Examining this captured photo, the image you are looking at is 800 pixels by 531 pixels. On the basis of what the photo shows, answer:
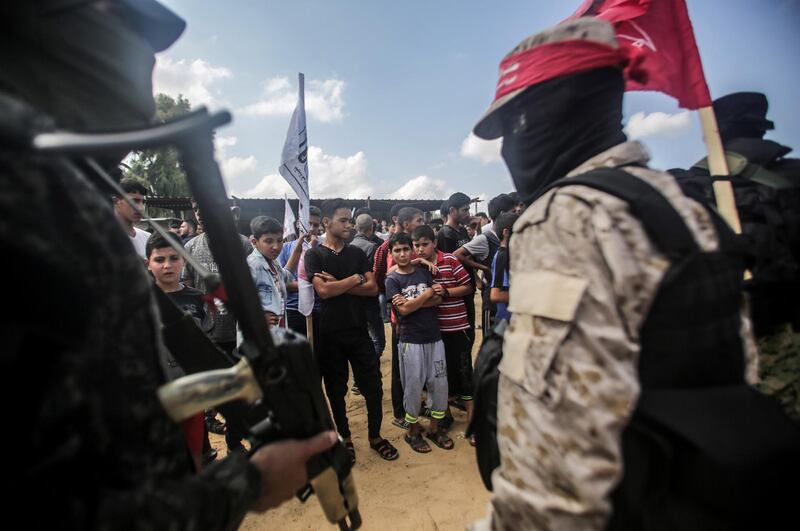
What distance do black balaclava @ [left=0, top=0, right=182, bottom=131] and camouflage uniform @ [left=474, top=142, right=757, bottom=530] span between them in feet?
3.35

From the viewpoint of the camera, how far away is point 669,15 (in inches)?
90.4

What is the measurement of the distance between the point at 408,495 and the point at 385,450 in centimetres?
55

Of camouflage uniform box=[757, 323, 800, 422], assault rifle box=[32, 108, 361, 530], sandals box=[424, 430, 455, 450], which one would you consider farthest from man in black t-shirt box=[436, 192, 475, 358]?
assault rifle box=[32, 108, 361, 530]

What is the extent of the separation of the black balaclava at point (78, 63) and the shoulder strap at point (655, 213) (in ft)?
3.64

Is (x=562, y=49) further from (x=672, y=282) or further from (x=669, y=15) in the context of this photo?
(x=669, y=15)

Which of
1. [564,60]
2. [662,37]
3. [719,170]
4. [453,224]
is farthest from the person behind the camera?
[453,224]

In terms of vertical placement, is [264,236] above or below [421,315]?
above

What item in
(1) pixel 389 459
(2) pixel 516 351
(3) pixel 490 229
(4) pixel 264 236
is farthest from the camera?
(3) pixel 490 229

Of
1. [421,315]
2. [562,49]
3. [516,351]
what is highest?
[562,49]

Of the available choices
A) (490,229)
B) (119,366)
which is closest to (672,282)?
(119,366)

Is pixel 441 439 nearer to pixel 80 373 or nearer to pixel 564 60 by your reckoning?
pixel 564 60

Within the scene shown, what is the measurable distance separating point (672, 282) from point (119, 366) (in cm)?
118

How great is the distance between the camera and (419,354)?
11.5 ft

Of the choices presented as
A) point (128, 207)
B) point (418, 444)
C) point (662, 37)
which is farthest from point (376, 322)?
point (662, 37)
